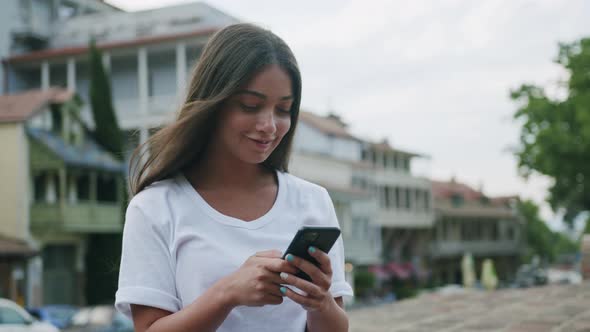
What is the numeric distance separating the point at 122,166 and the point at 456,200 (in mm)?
34566

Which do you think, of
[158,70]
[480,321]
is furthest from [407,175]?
[480,321]

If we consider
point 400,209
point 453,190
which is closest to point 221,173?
point 400,209

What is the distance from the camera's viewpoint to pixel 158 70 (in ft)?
118

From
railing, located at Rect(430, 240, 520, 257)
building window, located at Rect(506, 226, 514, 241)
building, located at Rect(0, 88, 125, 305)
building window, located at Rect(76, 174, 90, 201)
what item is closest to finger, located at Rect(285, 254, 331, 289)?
building, located at Rect(0, 88, 125, 305)

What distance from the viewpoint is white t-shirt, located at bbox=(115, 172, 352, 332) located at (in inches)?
78.1

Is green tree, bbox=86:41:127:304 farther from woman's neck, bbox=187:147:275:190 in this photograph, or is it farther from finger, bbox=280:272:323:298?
finger, bbox=280:272:323:298

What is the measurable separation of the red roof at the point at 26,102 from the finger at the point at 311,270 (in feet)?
97.4

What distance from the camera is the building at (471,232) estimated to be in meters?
57.7

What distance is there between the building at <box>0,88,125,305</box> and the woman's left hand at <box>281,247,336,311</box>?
93.4ft

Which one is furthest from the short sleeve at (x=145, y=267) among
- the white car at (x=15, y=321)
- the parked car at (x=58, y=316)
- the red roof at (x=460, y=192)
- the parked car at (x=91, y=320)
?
the red roof at (x=460, y=192)

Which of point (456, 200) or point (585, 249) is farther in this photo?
point (456, 200)

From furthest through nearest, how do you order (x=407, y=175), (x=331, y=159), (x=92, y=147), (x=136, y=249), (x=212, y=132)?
1. (x=407, y=175)
2. (x=331, y=159)
3. (x=92, y=147)
4. (x=212, y=132)
5. (x=136, y=249)

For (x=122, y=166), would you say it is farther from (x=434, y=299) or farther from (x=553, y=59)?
(x=434, y=299)

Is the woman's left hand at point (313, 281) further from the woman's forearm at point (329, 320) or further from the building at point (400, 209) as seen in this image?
the building at point (400, 209)
